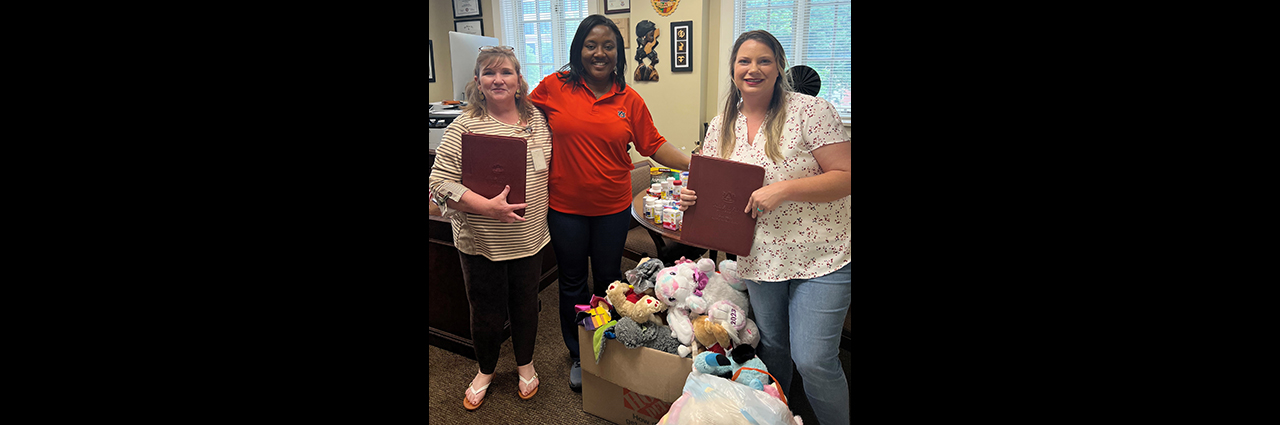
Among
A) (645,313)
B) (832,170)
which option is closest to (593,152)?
(645,313)

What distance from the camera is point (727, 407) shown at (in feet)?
3.14

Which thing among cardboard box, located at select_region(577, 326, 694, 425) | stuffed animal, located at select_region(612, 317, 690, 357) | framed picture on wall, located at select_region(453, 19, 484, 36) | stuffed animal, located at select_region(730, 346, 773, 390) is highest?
framed picture on wall, located at select_region(453, 19, 484, 36)

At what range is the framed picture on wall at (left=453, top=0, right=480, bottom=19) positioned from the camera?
994 millimetres

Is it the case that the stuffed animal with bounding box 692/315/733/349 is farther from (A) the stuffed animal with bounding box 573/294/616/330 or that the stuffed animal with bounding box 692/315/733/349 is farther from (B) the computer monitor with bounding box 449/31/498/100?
(B) the computer monitor with bounding box 449/31/498/100

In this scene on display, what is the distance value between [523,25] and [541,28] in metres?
0.04

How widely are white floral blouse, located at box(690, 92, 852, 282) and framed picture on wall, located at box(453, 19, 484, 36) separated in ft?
1.66

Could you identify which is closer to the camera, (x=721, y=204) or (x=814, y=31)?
(x=814, y=31)

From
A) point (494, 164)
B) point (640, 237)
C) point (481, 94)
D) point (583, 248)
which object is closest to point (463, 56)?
point (481, 94)

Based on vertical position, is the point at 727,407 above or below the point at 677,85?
below

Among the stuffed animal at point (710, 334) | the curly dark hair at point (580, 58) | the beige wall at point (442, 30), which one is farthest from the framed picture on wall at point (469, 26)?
the stuffed animal at point (710, 334)

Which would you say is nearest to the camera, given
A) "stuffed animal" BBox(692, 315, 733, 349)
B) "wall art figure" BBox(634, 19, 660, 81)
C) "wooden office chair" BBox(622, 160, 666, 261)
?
"wall art figure" BBox(634, 19, 660, 81)

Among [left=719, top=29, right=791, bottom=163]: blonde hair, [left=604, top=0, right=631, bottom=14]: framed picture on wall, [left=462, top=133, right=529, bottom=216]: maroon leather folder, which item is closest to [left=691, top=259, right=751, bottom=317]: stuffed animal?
[left=719, top=29, right=791, bottom=163]: blonde hair

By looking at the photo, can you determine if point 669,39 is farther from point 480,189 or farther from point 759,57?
point 480,189

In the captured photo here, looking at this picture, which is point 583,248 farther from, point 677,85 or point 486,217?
point 677,85
